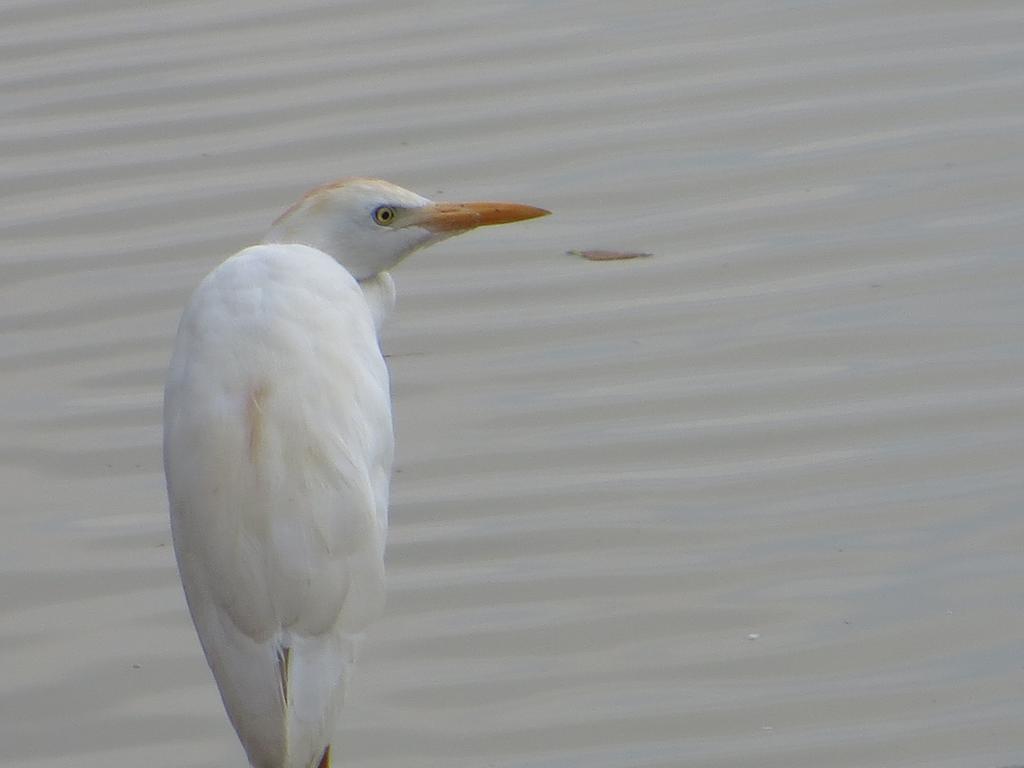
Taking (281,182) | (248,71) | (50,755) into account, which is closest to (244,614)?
(50,755)

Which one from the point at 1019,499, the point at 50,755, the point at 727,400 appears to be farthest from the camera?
the point at 727,400

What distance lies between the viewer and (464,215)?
A: 11.1 ft

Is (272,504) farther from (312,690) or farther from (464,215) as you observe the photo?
(464,215)

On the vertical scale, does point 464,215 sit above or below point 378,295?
above

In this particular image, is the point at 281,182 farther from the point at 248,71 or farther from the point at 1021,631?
the point at 1021,631

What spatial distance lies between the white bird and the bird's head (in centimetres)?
27

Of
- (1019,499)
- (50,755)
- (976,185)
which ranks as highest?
(976,185)

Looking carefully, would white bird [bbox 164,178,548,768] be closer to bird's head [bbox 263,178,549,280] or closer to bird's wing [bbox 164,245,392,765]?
bird's wing [bbox 164,245,392,765]

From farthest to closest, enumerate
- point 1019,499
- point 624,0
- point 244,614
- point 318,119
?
point 624,0 < point 318,119 < point 1019,499 < point 244,614

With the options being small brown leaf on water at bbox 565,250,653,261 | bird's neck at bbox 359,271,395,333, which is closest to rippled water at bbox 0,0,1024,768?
small brown leaf on water at bbox 565,250,653,261

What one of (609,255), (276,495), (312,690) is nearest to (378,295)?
(276,495)

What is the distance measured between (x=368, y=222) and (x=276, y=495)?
679 millimetres

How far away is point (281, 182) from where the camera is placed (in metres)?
4.82

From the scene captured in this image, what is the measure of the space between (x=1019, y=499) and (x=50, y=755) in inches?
63.6
